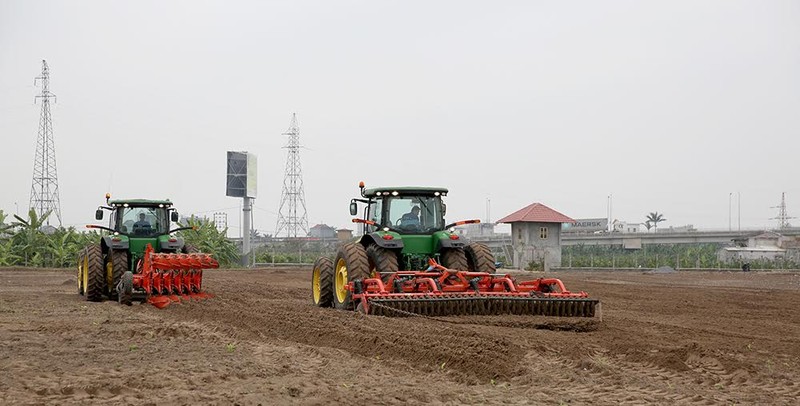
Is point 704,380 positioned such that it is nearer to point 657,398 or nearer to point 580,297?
point 657,398

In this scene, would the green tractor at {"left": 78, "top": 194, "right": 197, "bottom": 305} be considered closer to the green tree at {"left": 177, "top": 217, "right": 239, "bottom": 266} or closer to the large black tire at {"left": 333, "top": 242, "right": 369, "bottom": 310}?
the large black tire at {"left": 333, "top": 242, "right": 369, "bottom": 310}

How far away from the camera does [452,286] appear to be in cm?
1255

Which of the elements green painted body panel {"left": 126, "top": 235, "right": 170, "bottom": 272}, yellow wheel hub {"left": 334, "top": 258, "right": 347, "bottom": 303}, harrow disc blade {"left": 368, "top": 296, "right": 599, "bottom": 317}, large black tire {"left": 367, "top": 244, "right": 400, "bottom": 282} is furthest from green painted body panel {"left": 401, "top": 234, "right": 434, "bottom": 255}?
green painted body panel {"left": 126, "top": 235, "right": 170, "bottom": 272}

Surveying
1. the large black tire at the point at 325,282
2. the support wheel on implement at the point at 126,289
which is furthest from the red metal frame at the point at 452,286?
the support wheel on implement at the point at 126,289

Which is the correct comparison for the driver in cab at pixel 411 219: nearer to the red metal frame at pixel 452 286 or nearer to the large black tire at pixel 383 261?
the large black tire at pixel 383 261

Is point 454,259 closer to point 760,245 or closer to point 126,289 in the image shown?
point 126,289

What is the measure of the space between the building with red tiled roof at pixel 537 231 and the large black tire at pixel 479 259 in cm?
3760

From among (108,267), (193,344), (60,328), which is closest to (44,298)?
(108,267)

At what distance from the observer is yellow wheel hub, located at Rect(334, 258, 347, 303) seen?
14337 millimetres

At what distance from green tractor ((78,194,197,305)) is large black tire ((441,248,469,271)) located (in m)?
6.42

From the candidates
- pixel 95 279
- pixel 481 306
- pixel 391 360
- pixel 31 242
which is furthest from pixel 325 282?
pixel 31 242

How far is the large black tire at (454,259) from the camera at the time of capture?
13906 millimetres

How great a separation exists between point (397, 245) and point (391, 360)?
5.28m

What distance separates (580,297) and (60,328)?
23.0ft
